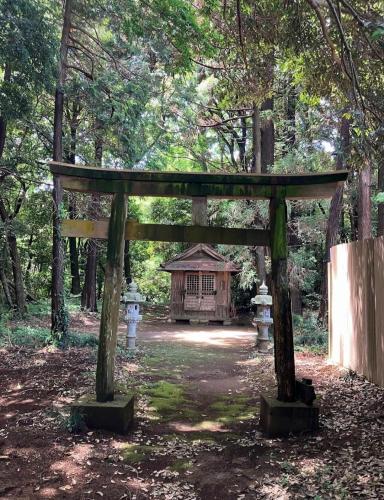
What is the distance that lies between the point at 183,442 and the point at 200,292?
51.6 ft


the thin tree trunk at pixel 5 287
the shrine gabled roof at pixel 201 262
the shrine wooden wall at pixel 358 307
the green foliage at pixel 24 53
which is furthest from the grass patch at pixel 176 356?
the shrine gabled roof at pixel 201 262

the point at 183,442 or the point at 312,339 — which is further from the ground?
the point at 312,339

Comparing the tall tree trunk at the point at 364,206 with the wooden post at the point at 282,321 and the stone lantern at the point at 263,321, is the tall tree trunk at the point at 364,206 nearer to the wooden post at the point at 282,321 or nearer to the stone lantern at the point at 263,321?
the stone lantern at the point at 263,321

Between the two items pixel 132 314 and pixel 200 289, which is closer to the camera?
pixel 132 314

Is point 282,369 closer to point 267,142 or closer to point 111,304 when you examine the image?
point 111,304

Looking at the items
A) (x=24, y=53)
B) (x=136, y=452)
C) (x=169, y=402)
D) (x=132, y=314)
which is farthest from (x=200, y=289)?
(x=136, y=452)

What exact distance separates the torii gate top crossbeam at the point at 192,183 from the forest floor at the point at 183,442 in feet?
9.55

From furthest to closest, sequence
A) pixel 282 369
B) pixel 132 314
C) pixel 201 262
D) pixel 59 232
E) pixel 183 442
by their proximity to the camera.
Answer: pixel 201 262 < pixel 132 314 < pixel 59 232 < pixel 282 369 < pixel 183 442

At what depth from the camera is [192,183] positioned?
19.2ft

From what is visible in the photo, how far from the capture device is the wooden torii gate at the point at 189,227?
18.8 ft

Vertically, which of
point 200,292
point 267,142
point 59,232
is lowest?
point 200,292

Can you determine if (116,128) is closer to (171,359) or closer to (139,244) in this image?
(171,359)

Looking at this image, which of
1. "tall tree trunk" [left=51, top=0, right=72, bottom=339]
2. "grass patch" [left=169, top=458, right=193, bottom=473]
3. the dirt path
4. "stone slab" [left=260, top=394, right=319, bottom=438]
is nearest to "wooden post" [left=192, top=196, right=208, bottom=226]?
"stone slab" [left=260, top=394, right=319, bottom=438]

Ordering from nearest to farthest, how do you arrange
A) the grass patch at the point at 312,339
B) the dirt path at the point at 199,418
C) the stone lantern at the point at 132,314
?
the dirt path at the point at 199,418
the grass patch at the point at 312,339
the stone lantern at the point at 132,314
